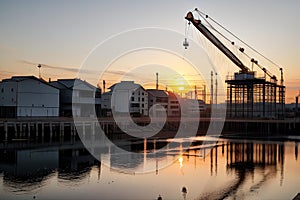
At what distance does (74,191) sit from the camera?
550 inches

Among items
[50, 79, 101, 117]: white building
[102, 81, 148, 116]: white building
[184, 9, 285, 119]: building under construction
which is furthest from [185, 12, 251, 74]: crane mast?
[50, 79, 101, 117]: white building

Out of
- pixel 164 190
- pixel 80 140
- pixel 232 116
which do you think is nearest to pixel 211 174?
pixel 164 190

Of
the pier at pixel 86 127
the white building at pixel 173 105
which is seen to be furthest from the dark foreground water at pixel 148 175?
the white building at pixel 173 105

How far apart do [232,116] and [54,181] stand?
36070 mm

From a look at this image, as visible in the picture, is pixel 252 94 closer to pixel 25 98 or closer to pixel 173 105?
pixel 173 105

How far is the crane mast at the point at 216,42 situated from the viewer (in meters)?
36.9

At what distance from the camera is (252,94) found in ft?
150

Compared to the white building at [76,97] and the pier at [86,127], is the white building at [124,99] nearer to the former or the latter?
the white building at [76,97]

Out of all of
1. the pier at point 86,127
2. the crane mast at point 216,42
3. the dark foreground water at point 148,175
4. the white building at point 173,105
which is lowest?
the dark foreground water at point 148,175

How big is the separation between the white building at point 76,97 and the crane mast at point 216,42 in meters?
12.8

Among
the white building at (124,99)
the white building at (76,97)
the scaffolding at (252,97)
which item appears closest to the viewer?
the white building at (76,97)

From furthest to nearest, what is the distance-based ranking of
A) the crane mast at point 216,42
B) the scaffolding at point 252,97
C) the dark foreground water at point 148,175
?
1. the scaffolding at point 252,97
2. the crane mast at point 216,42
3. the dark foreground water at point 148,175

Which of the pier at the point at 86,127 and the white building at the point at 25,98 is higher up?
the white building at the point at 25,98

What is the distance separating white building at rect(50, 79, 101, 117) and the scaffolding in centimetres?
1542
